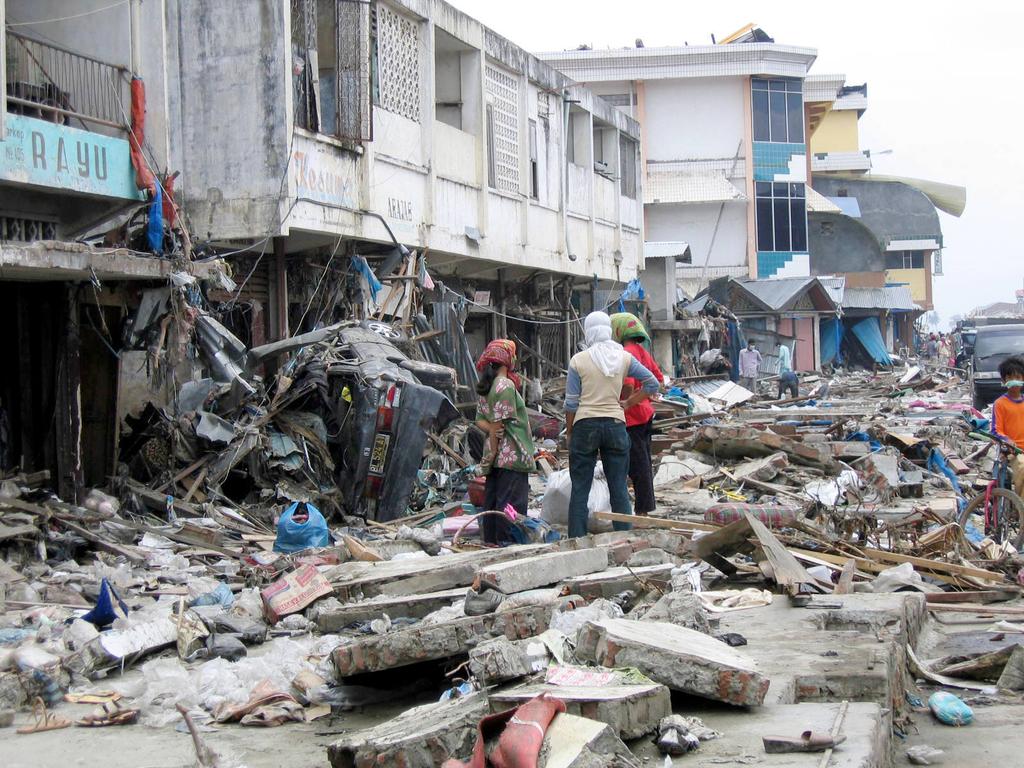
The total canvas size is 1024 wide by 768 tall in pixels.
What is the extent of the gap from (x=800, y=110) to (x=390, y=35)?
29924 mm

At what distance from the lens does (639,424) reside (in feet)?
31.6

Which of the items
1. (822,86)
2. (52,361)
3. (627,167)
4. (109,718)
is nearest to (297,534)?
(52,361)

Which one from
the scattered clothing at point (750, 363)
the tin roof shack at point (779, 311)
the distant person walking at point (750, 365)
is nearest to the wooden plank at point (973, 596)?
the distant person walking at point (750, 365)

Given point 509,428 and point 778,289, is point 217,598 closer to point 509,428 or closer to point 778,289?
point 509,428

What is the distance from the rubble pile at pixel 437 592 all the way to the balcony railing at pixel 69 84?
2695 mm

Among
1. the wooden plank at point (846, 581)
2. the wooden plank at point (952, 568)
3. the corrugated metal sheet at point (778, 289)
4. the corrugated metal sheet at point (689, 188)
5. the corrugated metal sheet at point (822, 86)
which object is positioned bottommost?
the wooden plank at point (952, 568)

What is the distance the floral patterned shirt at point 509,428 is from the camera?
29.7ft

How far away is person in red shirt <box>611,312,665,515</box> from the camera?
31.4 feet

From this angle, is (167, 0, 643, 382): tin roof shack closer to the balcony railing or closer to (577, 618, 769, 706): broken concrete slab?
the balcony railing

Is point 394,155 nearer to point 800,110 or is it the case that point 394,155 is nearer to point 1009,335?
point 1009,335

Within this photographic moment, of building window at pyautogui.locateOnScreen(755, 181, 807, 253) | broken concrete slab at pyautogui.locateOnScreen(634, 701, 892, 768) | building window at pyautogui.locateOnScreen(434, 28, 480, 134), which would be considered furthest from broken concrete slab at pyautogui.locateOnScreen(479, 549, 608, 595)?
building window at pyautogui.locateOnScreen(755, 181, 807, 253)

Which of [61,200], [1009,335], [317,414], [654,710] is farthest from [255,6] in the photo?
[1009,335]

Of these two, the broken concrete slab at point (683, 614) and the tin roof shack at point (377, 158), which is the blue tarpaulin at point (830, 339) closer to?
the tin roof shack at point (377, 158)

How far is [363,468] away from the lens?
12062mm
